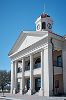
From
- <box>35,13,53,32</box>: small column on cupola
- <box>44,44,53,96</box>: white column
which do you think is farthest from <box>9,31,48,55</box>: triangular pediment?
<box>35,13,53,32</box>: small column on cupola

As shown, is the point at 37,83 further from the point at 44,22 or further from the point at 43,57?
the point at 44,22

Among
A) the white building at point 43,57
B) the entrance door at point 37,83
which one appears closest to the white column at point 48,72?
the white building at point 43,57

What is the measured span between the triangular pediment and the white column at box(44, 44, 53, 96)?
3.22 metres

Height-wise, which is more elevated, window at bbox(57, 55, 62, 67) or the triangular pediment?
the triangular pediment

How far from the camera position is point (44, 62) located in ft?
113

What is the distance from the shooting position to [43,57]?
34719 mm

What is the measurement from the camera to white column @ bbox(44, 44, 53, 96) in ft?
106

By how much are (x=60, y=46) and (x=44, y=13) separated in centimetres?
1287

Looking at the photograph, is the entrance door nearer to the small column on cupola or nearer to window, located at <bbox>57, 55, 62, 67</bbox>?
window, located at <bbox>57, 55, 62, 67</bbox>

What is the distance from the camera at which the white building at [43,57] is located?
33.3m

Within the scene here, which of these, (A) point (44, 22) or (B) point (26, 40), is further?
(A) point (44, 22)

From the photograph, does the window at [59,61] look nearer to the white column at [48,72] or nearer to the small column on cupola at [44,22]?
the white column at [48,72]

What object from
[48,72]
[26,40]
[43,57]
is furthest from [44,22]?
[48,72]

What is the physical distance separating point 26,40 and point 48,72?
10423mm
